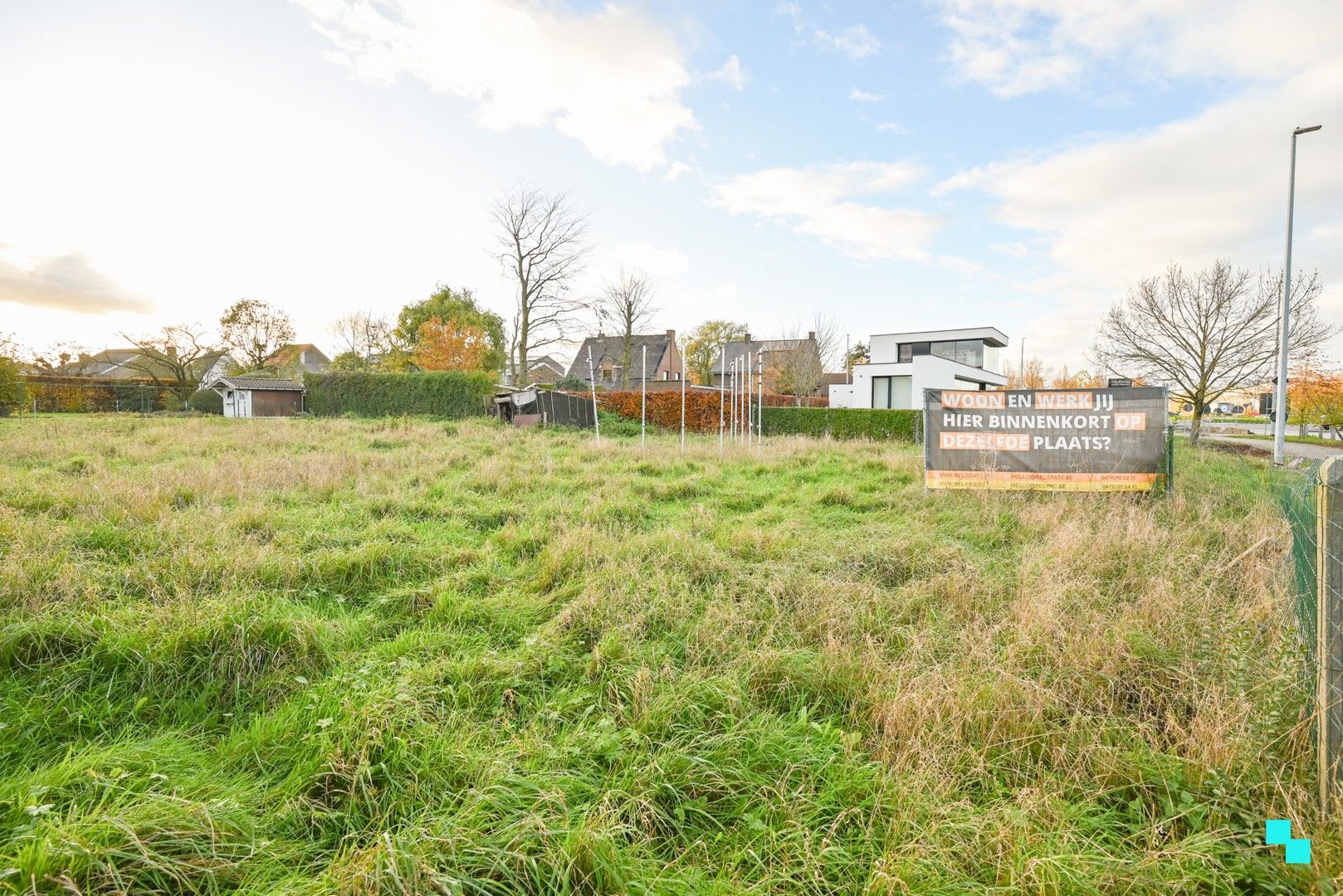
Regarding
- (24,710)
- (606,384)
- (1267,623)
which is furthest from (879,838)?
(606,384)

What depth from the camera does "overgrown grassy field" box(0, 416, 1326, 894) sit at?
2.16 meters

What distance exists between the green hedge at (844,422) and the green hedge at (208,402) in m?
33.1

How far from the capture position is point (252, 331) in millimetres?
44656

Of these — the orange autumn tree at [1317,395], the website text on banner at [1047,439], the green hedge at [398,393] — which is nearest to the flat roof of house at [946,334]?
the orange autumn tree at [1317,395]

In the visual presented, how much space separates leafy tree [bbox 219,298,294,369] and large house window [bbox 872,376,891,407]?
4306cm

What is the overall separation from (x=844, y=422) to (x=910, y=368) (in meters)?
16.4

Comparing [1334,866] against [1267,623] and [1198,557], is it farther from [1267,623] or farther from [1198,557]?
[1198,557]

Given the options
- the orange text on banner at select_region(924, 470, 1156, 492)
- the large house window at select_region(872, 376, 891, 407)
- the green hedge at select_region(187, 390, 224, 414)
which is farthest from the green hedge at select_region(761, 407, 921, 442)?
the green hedge at select_region(187, 390, 224, 414)

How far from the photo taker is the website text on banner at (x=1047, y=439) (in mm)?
8930

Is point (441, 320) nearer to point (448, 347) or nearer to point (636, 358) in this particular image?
point (448, 347)

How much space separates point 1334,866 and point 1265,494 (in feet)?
30.0

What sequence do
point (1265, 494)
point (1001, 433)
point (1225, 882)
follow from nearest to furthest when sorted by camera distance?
1. point (1225, 882)
2. point (1265, 494)
3. point (1001, 433)

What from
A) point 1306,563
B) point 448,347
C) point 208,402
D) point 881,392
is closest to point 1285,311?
point 1306,563

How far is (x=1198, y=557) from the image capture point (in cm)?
549
